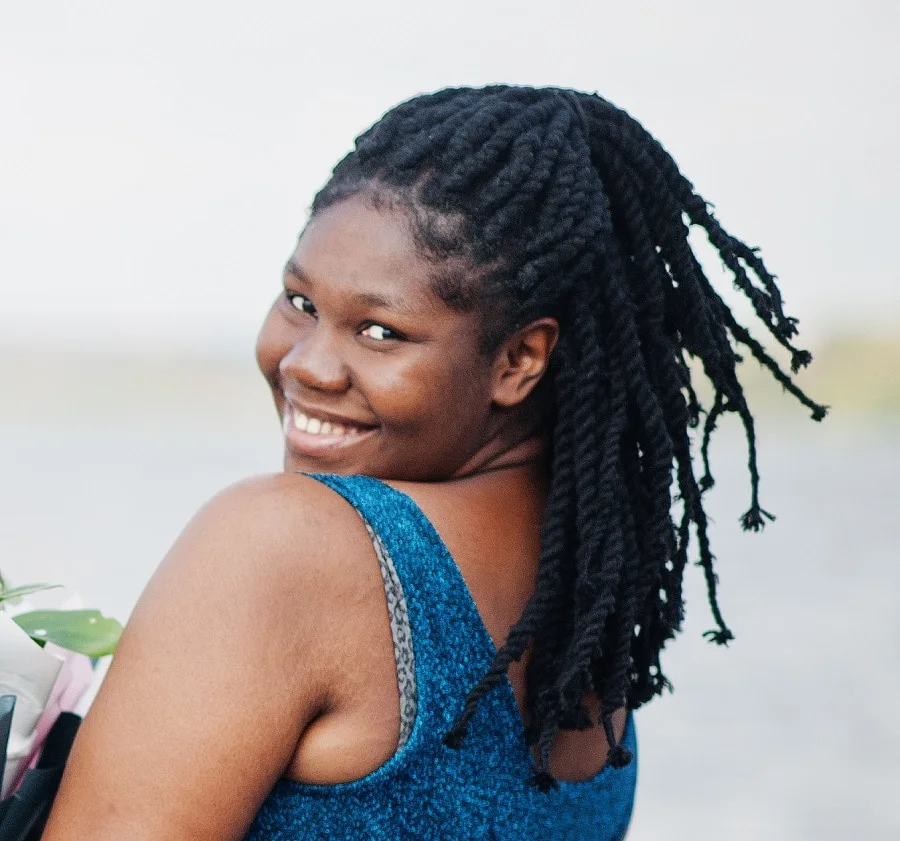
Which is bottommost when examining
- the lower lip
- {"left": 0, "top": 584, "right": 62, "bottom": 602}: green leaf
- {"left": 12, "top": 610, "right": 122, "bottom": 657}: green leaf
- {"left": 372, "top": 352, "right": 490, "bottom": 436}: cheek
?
{"left": 12, "top": 610, "right": 122, "bottom": 657}: green leaf

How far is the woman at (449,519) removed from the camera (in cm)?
140

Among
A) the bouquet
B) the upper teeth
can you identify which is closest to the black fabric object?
the bouquet

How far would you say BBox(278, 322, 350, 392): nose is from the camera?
5.64 ft

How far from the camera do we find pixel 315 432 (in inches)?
69.8

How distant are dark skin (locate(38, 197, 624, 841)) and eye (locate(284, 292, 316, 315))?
69 mm

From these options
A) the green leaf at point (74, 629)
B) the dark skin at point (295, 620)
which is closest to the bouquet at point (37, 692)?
the green leaf at point (74, 629)

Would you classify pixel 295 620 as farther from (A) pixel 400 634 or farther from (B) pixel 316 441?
(B) pixel 316 441

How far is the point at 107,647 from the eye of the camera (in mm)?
1701

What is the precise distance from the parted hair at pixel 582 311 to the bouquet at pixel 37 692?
45 cm

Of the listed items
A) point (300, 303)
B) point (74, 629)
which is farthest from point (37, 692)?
point (300, 303)

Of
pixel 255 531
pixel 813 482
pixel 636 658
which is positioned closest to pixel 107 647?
pixel 255 531

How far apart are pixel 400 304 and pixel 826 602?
5240 millimetres

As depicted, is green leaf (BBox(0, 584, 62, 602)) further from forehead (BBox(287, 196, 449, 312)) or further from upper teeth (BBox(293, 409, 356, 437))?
forehead (BBox(287, 196, 449, 312))

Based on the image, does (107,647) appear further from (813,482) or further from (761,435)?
(761,435)
